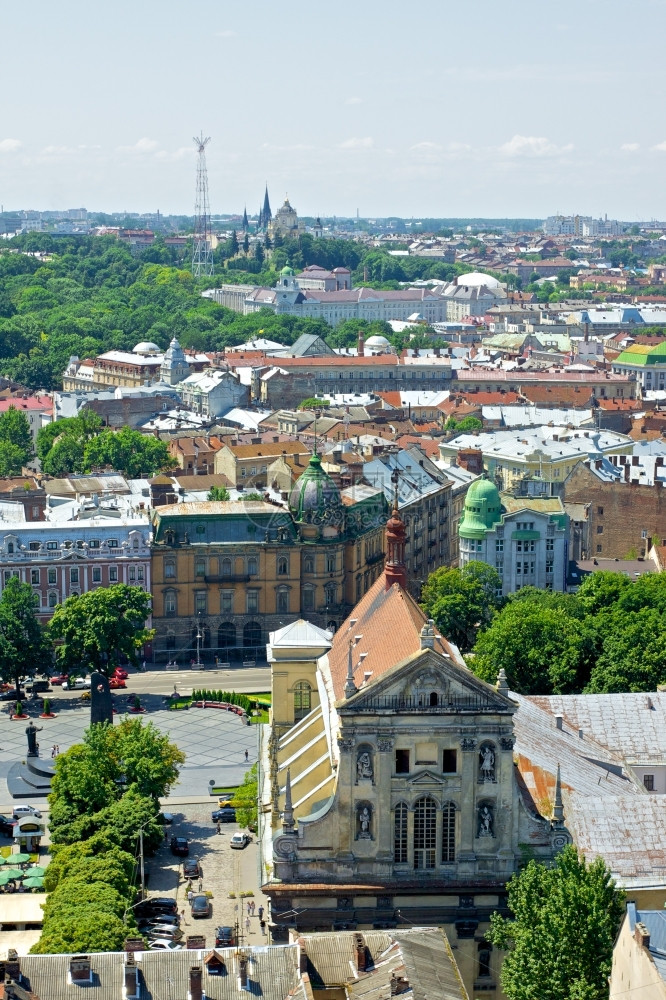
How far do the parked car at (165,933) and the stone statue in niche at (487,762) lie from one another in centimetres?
1344

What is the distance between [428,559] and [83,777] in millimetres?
55762

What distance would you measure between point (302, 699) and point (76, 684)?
30.2 meters

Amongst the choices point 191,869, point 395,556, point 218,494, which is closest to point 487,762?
point 395,556

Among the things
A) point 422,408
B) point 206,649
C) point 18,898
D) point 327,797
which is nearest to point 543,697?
point 327,797

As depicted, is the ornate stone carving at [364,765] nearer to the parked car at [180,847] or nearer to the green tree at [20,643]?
the parked car at [180,847]

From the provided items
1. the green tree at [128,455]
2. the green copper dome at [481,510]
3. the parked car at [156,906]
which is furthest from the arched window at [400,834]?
the green tree at [128,455]

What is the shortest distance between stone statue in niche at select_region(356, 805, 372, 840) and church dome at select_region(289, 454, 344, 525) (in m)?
51.0

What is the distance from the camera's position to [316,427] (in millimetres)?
166625

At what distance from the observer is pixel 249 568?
11112 centimetres

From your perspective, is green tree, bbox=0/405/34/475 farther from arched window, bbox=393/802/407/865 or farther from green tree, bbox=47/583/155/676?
arched window, bbox=393/802/407/865

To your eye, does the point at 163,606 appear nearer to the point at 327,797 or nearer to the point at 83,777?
the point at 83,777

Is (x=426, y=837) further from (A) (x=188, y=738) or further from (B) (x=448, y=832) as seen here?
(A) (x=188, y=738)

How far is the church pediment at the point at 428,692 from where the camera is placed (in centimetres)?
6119

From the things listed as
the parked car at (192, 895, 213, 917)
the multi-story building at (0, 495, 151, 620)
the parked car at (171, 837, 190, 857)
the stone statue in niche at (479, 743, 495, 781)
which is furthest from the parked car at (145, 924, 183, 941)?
the multi-story building at (0, 495, 151, 620)
